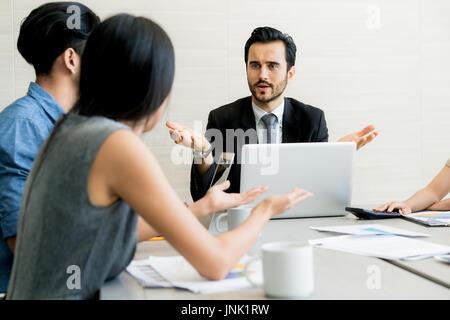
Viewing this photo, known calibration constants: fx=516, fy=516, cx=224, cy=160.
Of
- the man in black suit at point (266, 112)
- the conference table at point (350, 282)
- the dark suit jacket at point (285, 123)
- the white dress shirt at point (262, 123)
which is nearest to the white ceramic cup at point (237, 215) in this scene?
the conference table at point (350, 282)

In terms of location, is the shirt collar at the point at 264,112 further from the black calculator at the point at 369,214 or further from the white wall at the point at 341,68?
the black calculator at the point at 369,214

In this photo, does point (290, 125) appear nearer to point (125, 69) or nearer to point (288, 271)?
point (125, 69)

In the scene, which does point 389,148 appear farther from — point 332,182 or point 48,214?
point 48,214

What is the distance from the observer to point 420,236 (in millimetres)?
1606

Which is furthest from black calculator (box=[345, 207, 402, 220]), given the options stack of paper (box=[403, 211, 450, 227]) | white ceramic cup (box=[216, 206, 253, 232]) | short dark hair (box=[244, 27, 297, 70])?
short dark hair (box=[244, 27, 297, 70])

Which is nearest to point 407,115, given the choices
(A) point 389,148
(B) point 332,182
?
(A) point 389,148

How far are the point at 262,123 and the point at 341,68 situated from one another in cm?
85

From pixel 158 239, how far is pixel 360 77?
2.24 meters

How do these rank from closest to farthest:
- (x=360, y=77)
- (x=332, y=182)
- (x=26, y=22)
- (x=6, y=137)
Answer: (x=6, y=137) < (x=26, y=22) < (x=332, y=182) < (x=360, y=77)

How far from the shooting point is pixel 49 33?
167 cm

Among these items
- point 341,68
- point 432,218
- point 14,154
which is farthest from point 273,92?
point 14,154

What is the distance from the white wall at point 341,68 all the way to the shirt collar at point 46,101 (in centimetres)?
143
